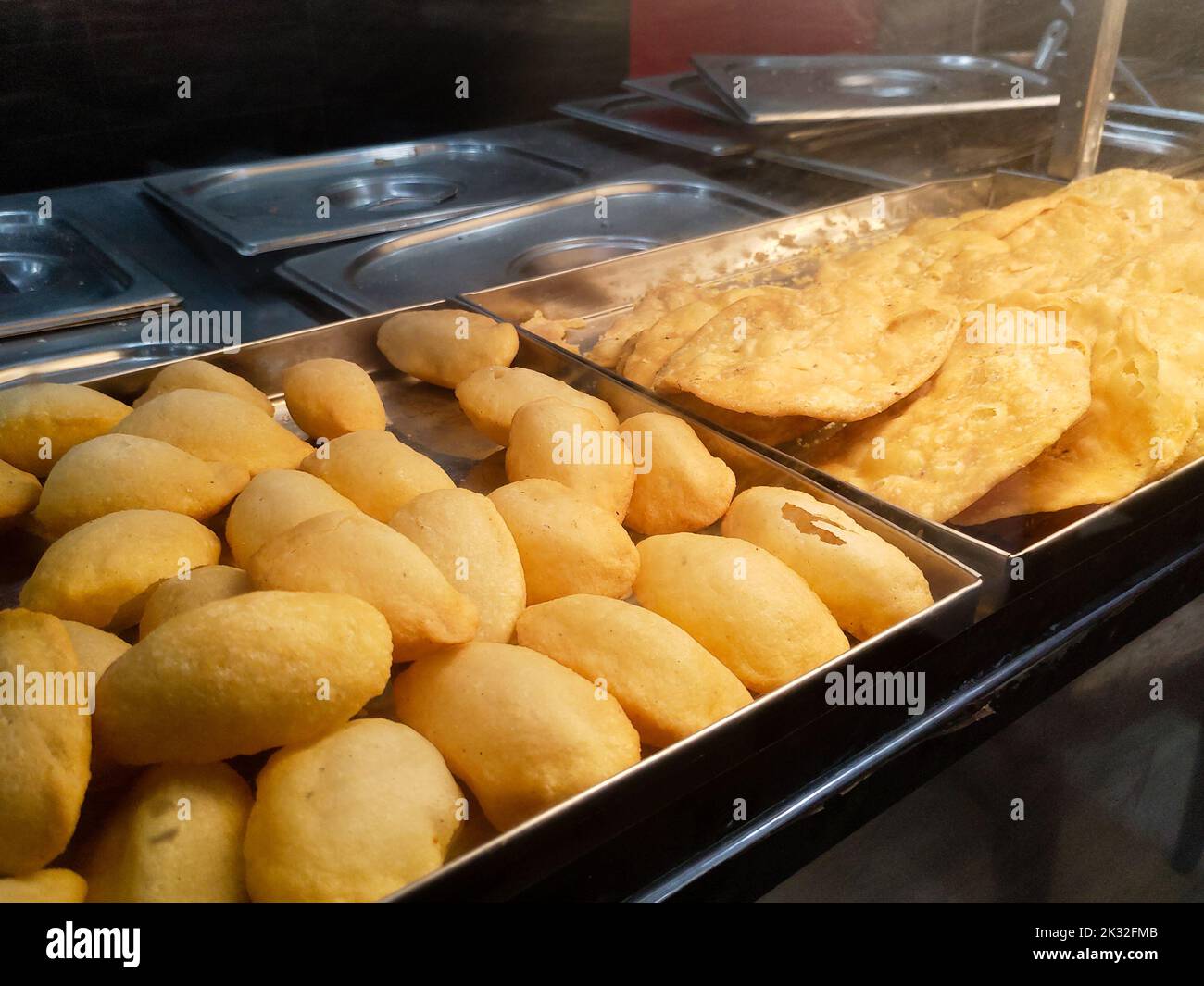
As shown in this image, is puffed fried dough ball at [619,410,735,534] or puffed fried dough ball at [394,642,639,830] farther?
puffed fried dough ball at [619,410,735,534]

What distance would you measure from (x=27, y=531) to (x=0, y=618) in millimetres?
394

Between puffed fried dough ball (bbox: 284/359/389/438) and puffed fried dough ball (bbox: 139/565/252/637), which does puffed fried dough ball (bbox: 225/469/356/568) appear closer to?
puffed fried dough ball (bbox: 139/565/252/637)

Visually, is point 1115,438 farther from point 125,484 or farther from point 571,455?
point 125,484

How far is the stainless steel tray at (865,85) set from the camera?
99.6 inches

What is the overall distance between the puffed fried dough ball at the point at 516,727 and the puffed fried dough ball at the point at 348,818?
1.2 inches

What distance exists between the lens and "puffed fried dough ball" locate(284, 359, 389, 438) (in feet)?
4.04

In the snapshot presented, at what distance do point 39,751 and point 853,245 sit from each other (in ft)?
5.75

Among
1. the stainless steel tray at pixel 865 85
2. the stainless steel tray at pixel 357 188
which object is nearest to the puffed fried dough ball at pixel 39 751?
the stainless steel tray at pixel 357 188

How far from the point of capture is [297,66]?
295 centimetres

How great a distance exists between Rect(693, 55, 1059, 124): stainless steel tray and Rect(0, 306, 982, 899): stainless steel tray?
1461 millimetres

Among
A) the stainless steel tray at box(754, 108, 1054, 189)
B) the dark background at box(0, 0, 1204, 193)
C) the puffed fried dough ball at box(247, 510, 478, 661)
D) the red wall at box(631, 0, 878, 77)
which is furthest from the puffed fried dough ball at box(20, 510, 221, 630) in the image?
the red wall at box(631, 0, 878, 77)

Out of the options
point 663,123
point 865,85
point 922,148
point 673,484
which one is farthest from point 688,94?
point 673,484

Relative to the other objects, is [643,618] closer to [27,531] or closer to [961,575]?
[961,575]
